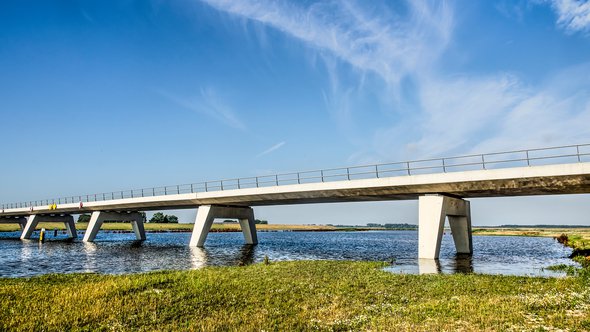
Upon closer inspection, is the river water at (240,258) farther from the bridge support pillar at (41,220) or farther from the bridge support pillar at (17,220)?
the bridge support pillar at (17,220)

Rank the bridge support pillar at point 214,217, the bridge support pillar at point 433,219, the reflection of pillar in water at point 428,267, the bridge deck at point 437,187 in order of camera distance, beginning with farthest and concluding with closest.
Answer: the bridge support pillar at point 214,217 → the bridge support pillar at point 433,219 → the bridge deck at point 437,187 → the reflection of pillar in water at point 428,267

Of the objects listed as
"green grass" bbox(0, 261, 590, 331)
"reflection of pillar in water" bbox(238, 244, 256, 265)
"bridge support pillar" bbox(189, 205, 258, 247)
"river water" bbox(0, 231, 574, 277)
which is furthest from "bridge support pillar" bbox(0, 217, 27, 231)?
"green grass" bbox(0, 261, 590, 331)

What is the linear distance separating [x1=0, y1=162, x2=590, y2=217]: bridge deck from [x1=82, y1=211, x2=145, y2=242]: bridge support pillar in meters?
30.9

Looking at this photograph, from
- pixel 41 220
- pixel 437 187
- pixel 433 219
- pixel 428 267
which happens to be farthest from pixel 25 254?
pixel 41 220

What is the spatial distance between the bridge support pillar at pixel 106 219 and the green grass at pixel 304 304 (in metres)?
60.3

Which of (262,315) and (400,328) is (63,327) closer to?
(262,315)

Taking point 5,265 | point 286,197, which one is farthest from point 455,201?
point 5,265

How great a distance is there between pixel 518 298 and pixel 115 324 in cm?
1434

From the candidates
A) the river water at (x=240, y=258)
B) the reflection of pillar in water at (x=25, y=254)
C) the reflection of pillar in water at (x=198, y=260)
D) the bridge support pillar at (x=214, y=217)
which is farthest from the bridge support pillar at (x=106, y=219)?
the reflection of pillar in water at (x=198, y=260)

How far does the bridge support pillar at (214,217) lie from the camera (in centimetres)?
5594

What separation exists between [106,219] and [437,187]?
66.7 metres

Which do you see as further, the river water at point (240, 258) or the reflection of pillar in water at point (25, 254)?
the reflection of pillar in water at point (25, 254)

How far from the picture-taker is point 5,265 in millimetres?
34250

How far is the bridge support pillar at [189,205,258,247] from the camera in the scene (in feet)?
184
